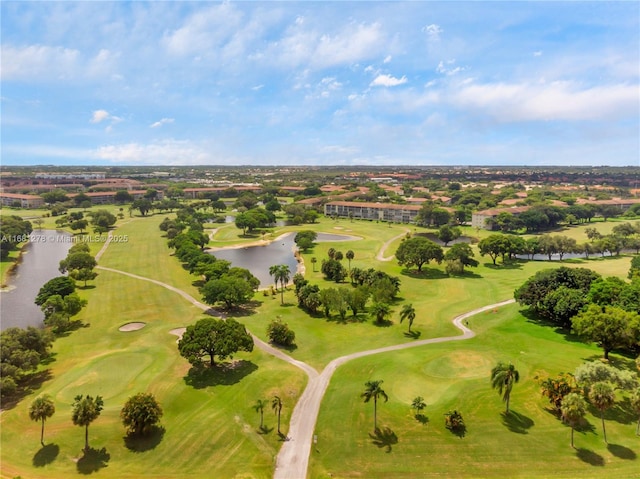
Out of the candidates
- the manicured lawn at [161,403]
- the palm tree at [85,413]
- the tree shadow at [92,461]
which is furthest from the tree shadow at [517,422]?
the palm tree at [85,413]

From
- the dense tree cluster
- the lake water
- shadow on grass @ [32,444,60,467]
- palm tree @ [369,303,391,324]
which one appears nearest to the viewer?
shadow on grass @ [32,444,60,467]

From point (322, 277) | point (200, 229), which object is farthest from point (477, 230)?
point (200, 229)

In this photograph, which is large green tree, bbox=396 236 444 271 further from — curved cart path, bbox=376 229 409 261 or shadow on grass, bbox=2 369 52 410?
shadow on grass, bbox=2 369 52 410

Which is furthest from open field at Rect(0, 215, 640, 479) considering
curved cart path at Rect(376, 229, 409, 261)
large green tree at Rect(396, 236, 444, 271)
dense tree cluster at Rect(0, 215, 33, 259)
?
dense tree cluster at Rect(0, 215, 33, 259)

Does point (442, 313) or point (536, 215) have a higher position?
point (536, 215)

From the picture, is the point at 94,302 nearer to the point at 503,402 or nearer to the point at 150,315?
the point at 150,315

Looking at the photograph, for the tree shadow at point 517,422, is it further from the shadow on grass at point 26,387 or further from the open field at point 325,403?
the shadow on grass at point 26,387
